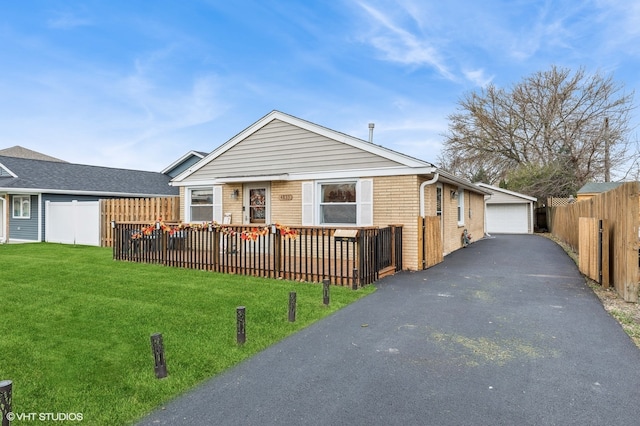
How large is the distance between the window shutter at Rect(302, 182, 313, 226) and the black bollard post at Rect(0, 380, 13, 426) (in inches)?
336

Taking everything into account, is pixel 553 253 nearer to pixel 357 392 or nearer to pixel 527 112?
pixel 357 392

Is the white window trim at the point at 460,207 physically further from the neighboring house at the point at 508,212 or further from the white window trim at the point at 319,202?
the neighboring house at the point at 508,212

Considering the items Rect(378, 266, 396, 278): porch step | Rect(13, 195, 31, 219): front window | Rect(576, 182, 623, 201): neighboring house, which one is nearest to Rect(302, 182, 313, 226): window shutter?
Rect(378, 266, 396, 278): porch step

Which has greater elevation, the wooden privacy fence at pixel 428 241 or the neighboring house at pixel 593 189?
the neighboring house at pixel 593 189

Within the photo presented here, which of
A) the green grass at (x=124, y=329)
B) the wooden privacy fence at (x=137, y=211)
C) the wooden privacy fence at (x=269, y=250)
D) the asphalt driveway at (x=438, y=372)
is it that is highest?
the wooden privacy fence at (x=137, y=211)

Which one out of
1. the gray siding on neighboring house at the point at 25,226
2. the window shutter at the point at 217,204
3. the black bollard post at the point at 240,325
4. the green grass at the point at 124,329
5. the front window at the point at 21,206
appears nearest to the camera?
the green grass at the point at 124,329

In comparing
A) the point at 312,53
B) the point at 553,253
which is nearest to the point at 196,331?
the point at 553,253

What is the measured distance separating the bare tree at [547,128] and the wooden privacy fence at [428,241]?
74.2 ft

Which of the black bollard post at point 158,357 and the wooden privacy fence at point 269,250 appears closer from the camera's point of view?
the black bollard post at point 158,357

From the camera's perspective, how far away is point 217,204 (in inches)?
496

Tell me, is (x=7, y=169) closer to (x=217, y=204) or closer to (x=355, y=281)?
(x=217, y=204)

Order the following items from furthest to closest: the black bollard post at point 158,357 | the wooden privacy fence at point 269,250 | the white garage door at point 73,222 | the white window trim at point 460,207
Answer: the white garage door at point 73,222, the white window trim at point 460,207, the wooden privacy fence at point 269,250, the black bollard post at point 158,357

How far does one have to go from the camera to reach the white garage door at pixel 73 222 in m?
15.6

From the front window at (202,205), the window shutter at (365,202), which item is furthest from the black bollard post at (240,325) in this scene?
the front window at (202,205)
